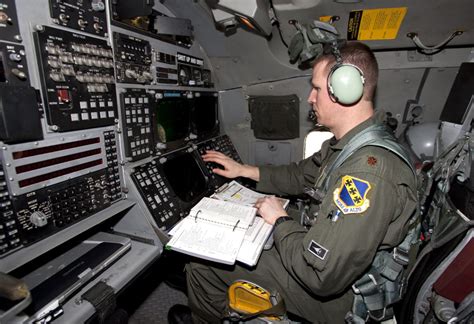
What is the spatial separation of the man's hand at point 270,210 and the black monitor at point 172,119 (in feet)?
2.12

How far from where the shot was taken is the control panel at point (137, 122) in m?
1.33

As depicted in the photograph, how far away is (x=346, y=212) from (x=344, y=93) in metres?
0.48

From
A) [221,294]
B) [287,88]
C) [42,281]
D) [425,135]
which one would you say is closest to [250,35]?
[287,88]

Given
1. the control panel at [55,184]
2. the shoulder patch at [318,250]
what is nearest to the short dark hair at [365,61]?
the shoulder patch at [318,250]

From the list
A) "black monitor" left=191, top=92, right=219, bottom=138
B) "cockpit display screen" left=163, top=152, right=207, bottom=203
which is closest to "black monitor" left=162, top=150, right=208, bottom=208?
"cockpit display screen" left=163, top=152, right=207, bottom=203

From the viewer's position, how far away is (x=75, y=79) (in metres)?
1.08

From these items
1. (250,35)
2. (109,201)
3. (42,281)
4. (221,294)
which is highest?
(250,35)

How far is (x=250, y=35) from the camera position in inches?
76.9

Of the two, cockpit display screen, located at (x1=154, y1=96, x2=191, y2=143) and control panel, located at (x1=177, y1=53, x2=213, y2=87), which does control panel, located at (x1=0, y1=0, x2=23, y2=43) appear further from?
control panel, located at (x1=177, y1=53, x2=213, y2=87)

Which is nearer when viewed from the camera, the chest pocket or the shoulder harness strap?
the chest pocket

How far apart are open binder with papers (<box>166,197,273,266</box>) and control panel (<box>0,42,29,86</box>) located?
0.77 meters

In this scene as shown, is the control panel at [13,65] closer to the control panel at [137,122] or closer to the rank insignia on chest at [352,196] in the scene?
the control panel at [137,122]

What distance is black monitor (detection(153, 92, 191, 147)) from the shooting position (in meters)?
1.56

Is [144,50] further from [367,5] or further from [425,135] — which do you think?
[425,135]
